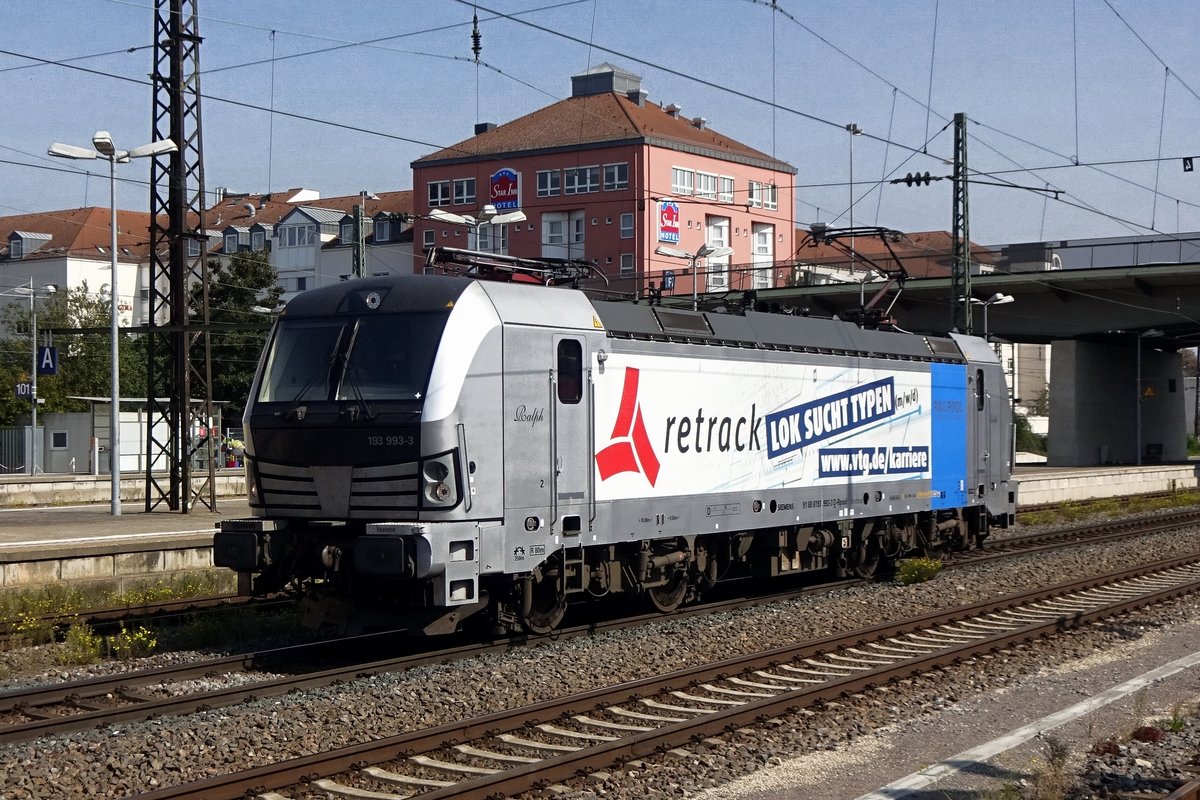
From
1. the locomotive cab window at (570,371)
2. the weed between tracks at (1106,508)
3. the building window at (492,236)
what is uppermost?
the building window at (492,236)

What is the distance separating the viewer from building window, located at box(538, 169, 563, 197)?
70.6 meters

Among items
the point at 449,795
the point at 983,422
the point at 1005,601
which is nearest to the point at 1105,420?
the point at 983,422

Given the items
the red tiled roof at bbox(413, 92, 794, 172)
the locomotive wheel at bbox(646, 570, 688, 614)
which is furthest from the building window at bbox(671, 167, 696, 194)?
the locomotive wheel at bbox(646, 570, 688, 614)

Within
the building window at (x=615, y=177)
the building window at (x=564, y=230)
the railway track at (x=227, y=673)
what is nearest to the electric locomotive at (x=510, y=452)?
the railway track at (x=227, y=673)

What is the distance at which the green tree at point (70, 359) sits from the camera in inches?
2074

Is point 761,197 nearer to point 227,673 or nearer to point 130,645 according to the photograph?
point 130,645

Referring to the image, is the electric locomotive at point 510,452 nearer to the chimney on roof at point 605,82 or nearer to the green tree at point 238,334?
the green tree at point 238,334

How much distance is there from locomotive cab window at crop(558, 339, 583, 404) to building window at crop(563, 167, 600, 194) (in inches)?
2251

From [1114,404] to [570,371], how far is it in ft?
160

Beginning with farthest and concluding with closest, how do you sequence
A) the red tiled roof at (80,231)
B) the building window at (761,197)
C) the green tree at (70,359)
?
the red tiled roof at (80,231) → the building window at (761,197) → the green tree at (70,359)

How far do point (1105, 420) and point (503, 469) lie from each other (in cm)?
4855

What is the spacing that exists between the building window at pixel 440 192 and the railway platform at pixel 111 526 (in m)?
36.8

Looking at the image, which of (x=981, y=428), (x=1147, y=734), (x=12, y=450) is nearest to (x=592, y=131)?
(x=12, y=450)

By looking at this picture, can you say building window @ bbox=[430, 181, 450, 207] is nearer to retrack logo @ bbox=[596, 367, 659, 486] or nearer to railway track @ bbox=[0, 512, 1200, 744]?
railway track @ bbox=[0, 512, 1200, 744]
